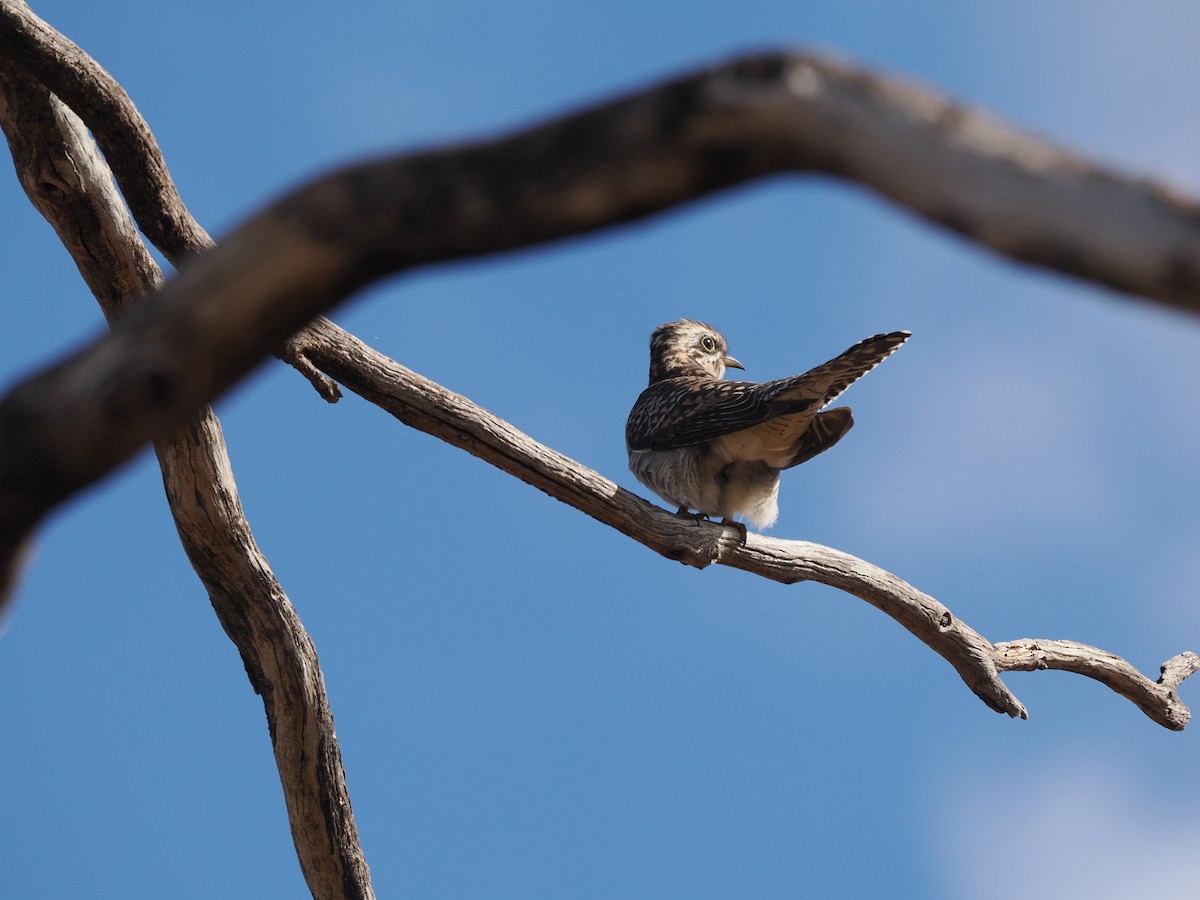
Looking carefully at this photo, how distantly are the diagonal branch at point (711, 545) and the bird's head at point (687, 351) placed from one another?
2.48 meters

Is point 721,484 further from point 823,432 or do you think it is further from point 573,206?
point 573,206

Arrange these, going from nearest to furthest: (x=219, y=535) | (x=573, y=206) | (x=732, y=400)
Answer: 1. (x=573, y=206)
2. (x=219, y=535)
3. (x=732, y=400)

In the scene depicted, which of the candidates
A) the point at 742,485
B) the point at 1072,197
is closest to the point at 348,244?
the point at 1072,197

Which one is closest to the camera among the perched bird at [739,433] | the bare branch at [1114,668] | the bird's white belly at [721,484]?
the perched bird at [739,433]

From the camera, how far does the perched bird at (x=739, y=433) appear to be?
622 cm

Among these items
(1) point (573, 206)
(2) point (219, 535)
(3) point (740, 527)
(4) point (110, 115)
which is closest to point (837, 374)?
(3) point (740, 527)

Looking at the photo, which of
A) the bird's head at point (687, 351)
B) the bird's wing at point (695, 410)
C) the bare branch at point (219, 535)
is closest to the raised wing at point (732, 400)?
the bird's wing at point (695, 410)

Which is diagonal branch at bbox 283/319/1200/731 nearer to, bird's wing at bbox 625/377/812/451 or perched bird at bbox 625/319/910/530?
perched bird at bbox 625/319/910/530

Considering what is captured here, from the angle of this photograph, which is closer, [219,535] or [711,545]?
[219,535]

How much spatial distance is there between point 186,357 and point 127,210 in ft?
12.4

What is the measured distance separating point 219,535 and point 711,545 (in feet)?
8.37

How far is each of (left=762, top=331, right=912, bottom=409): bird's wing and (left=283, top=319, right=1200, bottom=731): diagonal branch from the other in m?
0.86

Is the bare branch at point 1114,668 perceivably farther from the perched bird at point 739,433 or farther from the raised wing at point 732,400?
the raised wing at point 732,400

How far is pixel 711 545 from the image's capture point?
20.7 ft
